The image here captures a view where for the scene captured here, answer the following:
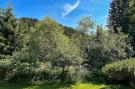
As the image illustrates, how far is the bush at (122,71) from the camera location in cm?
2436

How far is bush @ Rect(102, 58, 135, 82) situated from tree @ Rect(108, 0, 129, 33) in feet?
76.7

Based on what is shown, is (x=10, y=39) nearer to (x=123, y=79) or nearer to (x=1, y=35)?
(x=1, y=35)

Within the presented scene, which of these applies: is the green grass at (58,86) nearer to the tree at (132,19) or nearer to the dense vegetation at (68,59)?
the dense vegetation at (68,59)

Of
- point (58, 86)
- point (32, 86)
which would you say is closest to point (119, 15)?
point (58, 86)

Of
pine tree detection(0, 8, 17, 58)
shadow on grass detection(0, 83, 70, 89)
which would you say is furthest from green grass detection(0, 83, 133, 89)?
pine tree detection(0, 8, 17, 58)

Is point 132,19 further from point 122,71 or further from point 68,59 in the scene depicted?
point 122,71

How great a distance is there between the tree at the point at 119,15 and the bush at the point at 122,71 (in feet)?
76.7

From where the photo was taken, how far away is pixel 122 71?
995 inches

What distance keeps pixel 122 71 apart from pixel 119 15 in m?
30.7

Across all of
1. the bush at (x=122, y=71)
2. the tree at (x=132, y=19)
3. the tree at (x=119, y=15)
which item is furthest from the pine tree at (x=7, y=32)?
the tree at (x=119, y=15)

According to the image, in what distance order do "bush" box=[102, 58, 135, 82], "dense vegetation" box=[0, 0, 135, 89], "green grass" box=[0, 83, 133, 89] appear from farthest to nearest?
"dense vegetation" box=[0, 0, 135, 89]
"green grass" box=[0, 83, 133, 89]
"bush" box=[102, 58, 135, 82]

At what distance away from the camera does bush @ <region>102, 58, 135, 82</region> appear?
2436cm

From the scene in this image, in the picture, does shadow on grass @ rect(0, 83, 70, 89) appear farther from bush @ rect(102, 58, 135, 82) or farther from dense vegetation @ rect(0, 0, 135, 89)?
bush @ rect(102, 58, 135, 82)

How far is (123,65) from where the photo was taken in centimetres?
2506
